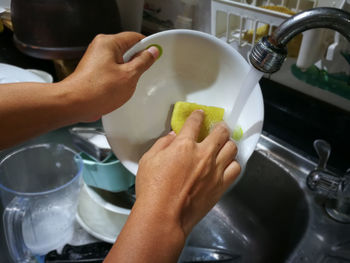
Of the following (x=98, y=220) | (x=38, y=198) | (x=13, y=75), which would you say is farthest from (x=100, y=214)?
(x=13, y=75)

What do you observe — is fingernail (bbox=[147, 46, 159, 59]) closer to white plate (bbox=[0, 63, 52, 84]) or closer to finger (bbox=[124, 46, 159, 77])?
finger (bbox=[124, 46, 159, 77])

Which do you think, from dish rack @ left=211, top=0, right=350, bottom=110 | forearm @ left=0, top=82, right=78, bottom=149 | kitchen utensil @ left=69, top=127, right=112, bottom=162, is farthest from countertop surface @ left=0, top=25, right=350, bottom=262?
forearm @ left=0, top=82, right=78, bottom=149

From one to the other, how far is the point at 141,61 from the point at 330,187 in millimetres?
417

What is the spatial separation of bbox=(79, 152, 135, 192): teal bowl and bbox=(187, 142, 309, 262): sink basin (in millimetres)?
224

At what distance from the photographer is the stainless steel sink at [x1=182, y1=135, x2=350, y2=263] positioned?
55 centimetres

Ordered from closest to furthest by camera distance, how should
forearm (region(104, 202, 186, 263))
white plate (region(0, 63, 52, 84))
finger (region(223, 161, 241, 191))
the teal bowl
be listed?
forearm (region(104, 202, 186, 263))
finger (region(223, 161, 241, 191))
the teal bowl
white plate (region(0, 63, 52, 84))

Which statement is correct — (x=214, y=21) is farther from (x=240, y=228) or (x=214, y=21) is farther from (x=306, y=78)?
(x=240, y=228)

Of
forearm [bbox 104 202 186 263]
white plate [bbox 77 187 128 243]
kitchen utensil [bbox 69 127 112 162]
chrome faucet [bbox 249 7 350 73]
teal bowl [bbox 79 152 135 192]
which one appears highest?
chrome faucet [bbox 249 7 350 73]

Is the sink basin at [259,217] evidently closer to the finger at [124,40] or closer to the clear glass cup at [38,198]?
the clear glass cup at [38,198]

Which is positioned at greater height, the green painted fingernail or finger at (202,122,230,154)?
finger at (202,122,230,154)

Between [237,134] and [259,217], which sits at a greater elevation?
[237,134]

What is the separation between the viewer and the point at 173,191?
13.8 inches

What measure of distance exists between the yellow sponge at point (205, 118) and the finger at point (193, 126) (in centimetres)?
3

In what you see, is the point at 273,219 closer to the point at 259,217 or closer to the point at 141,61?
the point at 259,217
